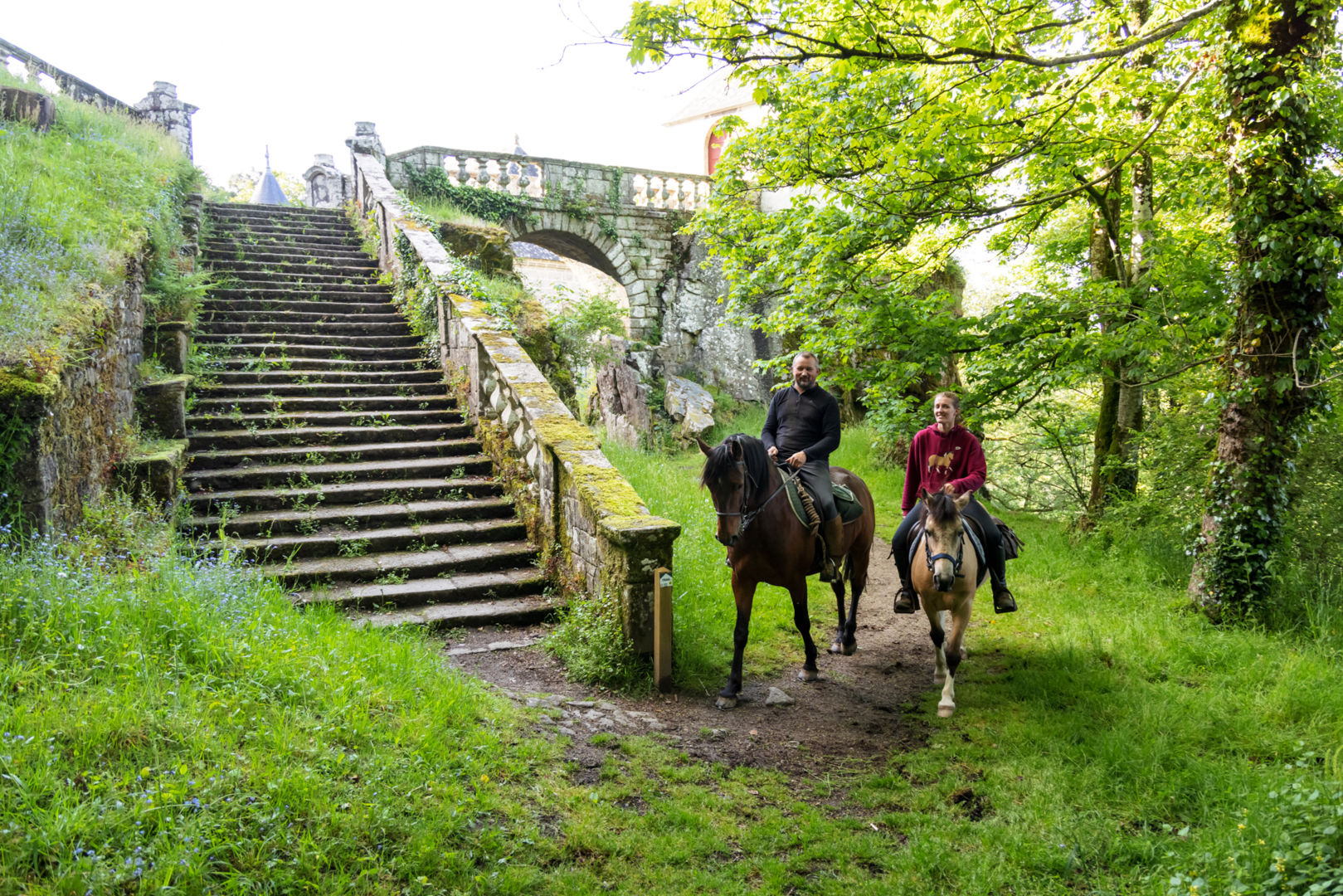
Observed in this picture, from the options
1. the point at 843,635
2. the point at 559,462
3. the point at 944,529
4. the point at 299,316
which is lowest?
the point at 843,635

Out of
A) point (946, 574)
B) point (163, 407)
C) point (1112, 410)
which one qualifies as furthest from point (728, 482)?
point (1112, 410)

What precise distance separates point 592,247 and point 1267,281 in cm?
1524

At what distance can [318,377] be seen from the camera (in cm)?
972

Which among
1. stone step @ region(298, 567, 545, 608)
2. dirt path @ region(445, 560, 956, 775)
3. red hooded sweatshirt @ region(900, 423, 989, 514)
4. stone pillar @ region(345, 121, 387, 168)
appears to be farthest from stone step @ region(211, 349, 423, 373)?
stone pillar @ region(345, 121, 387, 168)

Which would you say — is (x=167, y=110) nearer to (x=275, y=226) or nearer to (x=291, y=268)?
(x=275, y=226)

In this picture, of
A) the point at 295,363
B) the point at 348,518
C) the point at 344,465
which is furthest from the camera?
the point at 295,363

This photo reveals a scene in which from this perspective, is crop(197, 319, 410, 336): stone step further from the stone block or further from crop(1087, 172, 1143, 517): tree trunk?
crop(1087, 172, 1143, 517): tree trunk

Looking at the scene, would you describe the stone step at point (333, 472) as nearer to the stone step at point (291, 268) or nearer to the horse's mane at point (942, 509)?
the horse's mane at point (942, 509)

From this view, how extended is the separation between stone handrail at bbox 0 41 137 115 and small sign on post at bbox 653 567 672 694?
15.6 meters

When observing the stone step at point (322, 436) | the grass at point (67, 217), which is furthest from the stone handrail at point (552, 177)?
the stone step at point (322, 436)

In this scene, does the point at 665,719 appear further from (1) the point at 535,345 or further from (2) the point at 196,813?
(1) the point at 535,345

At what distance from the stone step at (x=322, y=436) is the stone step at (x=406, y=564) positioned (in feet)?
6.49

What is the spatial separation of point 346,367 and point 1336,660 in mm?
10145

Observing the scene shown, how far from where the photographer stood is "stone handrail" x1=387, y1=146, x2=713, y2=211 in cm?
1747
